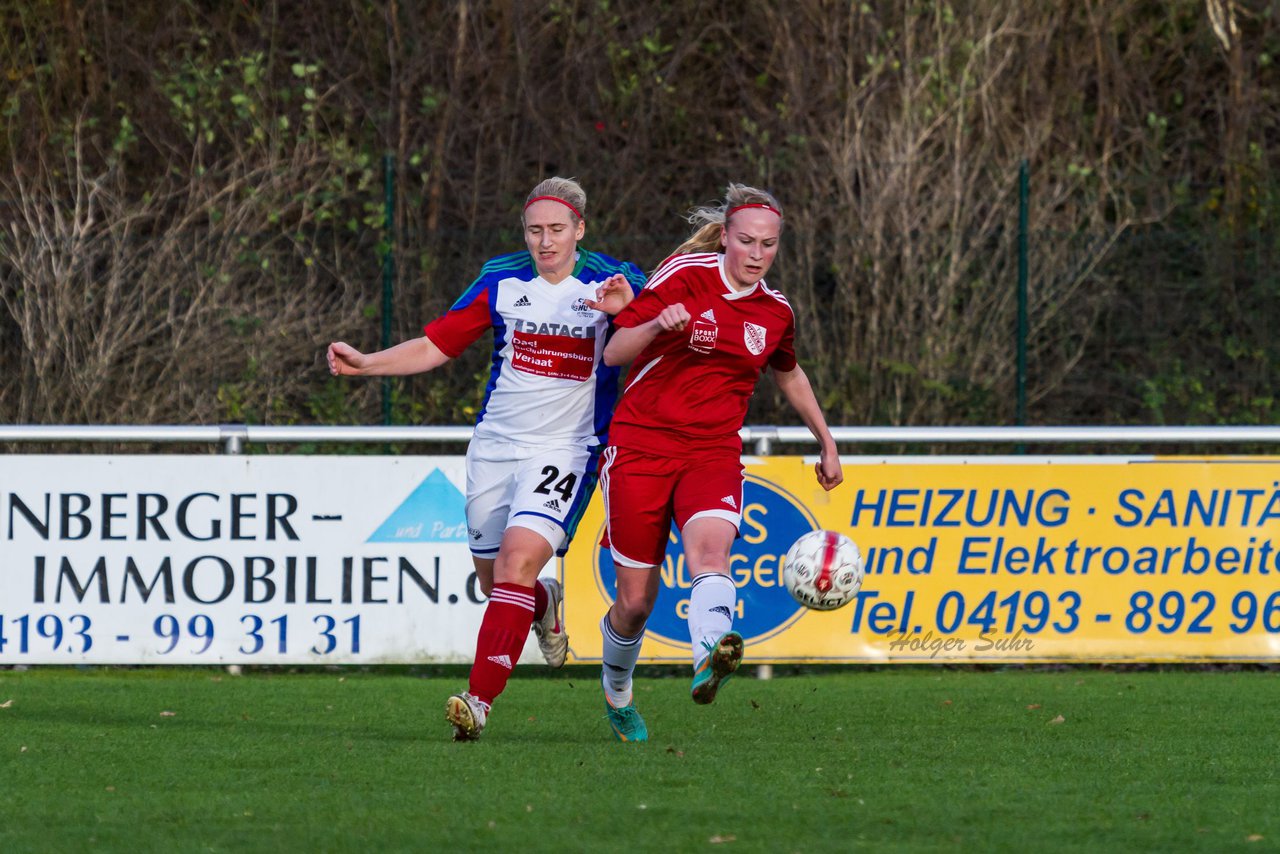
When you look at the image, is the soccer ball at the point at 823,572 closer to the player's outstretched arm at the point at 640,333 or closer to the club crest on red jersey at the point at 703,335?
the club crest on red jersey at the point at 703,335

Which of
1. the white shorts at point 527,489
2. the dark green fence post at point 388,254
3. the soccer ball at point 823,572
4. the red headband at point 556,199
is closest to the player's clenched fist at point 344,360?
the white shorts at point 527,489

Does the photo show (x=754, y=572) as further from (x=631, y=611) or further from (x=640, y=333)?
(x=640, y=333)

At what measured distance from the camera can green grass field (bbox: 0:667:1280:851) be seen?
4570 mm

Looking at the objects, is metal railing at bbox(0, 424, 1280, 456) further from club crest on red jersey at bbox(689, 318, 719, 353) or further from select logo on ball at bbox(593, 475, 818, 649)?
club crest on red jersey at bbox(689, 318, 719, 353)

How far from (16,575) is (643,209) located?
6.13 metres

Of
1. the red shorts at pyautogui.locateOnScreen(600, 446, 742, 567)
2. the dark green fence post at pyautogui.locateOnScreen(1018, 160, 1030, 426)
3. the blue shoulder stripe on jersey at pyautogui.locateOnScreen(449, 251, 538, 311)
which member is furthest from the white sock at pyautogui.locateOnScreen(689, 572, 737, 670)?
the dark green fence post at pyautogui.locateOnScreen(1018, 160, 1030, 426)

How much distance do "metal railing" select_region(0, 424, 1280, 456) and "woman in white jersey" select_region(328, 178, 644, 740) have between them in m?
2.19

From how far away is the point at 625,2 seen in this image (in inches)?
585

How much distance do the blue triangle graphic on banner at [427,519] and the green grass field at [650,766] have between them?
0.70 meters

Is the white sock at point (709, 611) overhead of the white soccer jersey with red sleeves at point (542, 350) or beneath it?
beneath

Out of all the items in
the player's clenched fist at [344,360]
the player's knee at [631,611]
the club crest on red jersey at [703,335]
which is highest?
the club crest on red jersey at [703,335]

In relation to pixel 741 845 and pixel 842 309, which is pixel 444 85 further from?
pixel 741 845

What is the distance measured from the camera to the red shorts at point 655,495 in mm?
5965

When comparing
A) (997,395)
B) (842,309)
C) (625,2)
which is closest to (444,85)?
(625,2)
